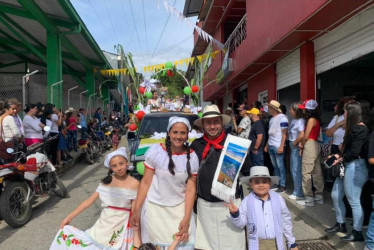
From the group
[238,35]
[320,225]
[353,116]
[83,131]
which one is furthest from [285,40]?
[83,131]

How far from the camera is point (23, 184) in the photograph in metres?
5.45

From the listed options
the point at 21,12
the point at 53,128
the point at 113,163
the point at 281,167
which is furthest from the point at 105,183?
the point at 21,12

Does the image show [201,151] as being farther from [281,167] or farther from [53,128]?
[53,128]

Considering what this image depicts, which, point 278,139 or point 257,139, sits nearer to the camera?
point 278,139

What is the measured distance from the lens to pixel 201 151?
3025 mm

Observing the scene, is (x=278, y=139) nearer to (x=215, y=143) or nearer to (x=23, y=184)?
(x=215, y=143)

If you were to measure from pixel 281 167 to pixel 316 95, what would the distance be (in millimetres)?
2092

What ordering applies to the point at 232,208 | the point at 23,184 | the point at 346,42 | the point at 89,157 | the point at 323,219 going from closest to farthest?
1. the point at 232,208
2. the point at 323,219
3. the point at 23,184
4. the point at 346,42
5. the point at 89,157

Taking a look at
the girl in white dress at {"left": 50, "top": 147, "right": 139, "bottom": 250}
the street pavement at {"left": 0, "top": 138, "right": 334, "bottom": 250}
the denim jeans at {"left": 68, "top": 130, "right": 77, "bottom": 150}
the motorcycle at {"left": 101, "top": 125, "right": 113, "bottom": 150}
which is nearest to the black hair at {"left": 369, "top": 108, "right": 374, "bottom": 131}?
the street pavement at {"left": 0, "top": 138, "right": 334, "bottom": 250}

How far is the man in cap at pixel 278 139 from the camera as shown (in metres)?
6.62

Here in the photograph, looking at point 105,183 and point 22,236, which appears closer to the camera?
point 105,183

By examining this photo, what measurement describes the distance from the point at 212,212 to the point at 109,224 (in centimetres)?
107

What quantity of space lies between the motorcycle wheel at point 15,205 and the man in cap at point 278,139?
474 centimetres

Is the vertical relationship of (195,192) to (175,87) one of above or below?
below
